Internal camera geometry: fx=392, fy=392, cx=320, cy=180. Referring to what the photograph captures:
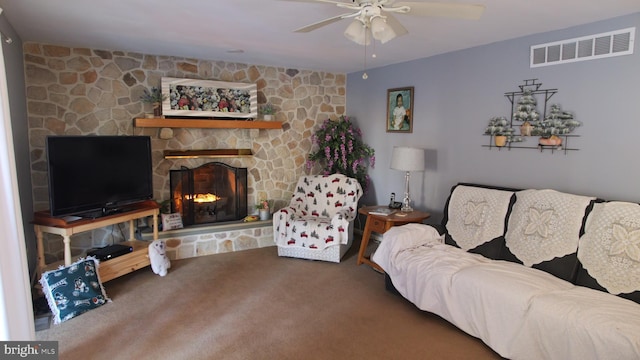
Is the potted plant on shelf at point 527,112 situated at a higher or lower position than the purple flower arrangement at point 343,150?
higher

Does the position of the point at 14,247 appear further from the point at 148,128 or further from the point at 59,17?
the point at 148,128

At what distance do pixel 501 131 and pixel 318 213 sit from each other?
2.23 m

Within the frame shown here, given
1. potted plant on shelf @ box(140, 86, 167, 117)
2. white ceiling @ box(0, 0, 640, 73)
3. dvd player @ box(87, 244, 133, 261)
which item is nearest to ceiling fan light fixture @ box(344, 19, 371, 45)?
white ceiling @ box(0, 0, 640, 73)

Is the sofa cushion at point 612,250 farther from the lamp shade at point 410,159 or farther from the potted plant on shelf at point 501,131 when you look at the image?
the lamp shade at point 410,159

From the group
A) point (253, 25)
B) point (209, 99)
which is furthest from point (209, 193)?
point (253, 25)

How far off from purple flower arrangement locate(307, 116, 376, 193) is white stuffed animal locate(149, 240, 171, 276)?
7.29 feet

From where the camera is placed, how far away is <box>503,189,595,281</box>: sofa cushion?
2.77 m

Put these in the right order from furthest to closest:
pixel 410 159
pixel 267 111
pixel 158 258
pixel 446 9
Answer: pixel 267 111
pixel 410 159
pixel 158 258
pixel 446 9

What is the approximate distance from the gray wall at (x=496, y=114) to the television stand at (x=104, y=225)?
283 cm

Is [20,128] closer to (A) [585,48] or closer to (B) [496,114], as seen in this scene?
(B) [496,114]

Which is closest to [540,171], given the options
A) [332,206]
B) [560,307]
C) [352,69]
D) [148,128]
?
[560,307]

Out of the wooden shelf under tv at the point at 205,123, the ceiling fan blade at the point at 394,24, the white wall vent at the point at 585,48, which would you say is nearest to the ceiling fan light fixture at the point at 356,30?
the ceiling fan blade at the point at 394,24

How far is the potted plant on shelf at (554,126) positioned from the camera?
3.07 m

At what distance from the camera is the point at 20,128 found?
10.9ft
